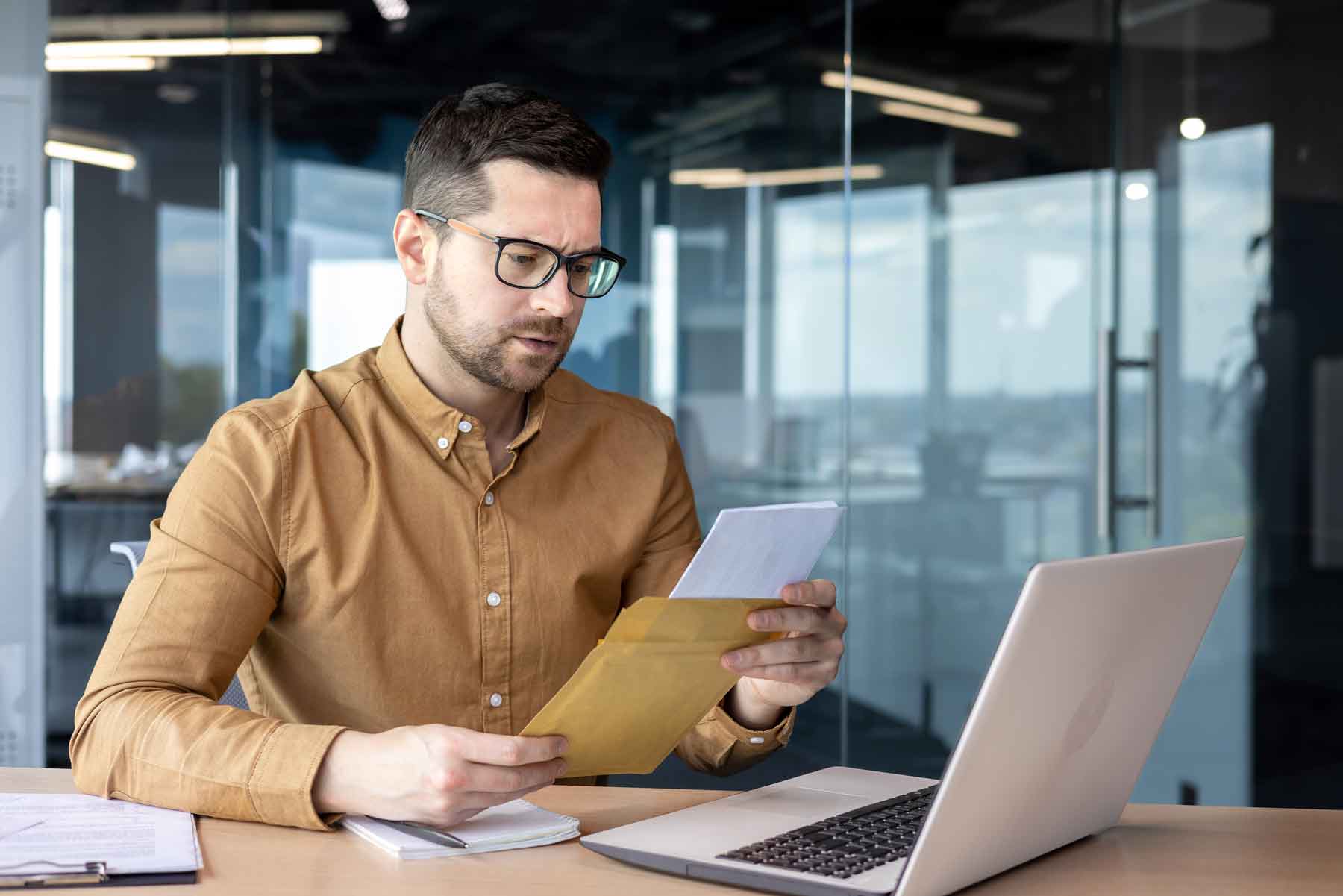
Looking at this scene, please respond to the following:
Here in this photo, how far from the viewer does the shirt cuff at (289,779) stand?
1169mm

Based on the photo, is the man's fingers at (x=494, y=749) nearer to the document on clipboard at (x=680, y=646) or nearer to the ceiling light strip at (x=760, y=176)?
the document on clipboard at (x=680, y=646)

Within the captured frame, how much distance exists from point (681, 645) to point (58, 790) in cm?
62

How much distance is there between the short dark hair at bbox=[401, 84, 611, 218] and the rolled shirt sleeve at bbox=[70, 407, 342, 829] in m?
0.33

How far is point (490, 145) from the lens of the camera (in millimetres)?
1538

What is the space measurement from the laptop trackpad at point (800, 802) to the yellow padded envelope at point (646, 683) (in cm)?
9

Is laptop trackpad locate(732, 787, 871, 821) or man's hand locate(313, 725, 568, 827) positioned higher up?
man's hand locate(313, 725, 568, 827)

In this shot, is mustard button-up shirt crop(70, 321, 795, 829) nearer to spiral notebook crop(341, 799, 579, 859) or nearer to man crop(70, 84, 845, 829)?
man crop(70, 84, 845, 829)

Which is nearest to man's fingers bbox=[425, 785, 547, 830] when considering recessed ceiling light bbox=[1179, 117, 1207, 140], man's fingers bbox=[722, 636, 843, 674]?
man's fingers bbox=[722, 636, 843, 674]

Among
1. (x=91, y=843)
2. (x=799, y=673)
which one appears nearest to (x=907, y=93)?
(x=799, y=673)

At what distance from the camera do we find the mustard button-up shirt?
1.35 m

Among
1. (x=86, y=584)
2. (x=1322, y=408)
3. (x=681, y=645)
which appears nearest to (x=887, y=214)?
(x=1322, y=408)

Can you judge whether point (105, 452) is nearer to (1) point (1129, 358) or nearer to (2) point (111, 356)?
(2) point (111, 356)

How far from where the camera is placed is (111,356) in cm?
342

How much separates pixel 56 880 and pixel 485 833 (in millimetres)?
Result: 328
